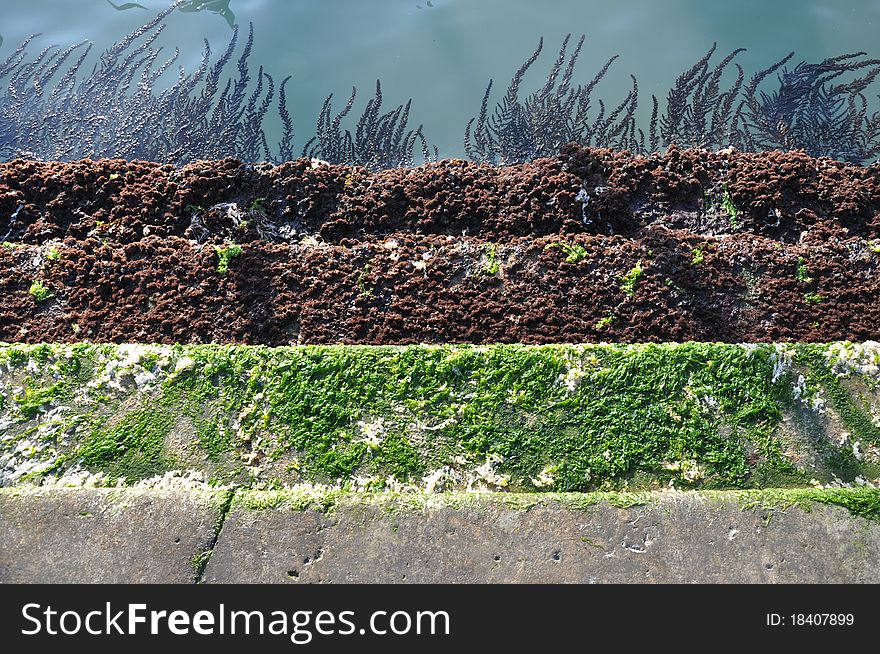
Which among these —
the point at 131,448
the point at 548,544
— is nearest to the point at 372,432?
the point at 548,544

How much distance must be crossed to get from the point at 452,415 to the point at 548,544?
0.50 meters

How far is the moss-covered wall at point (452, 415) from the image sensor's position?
1997 millimetres

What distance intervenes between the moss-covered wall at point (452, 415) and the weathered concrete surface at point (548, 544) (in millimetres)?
119

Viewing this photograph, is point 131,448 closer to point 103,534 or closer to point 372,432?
point 103,534

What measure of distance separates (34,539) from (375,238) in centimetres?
158

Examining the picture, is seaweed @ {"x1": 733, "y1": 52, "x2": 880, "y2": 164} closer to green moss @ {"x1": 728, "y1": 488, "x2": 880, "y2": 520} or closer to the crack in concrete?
green moss @ {"x1": 728, "y1": 488, "x2": 880, "y2": 520}

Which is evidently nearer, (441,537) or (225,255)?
(441,537)

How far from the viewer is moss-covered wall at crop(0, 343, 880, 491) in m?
2.00

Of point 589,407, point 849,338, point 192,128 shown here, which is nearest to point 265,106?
point 192,128

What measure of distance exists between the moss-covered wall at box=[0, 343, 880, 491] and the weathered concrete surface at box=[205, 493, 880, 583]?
0.39ft

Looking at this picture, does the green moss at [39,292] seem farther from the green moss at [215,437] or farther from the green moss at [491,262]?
the green moss at [491,262]

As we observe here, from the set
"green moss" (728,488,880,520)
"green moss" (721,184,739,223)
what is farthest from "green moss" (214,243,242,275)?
"green moss" (721,184,739,223)

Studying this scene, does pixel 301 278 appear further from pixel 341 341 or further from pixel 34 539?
pixel 34 539

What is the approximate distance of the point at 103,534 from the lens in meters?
1.87
